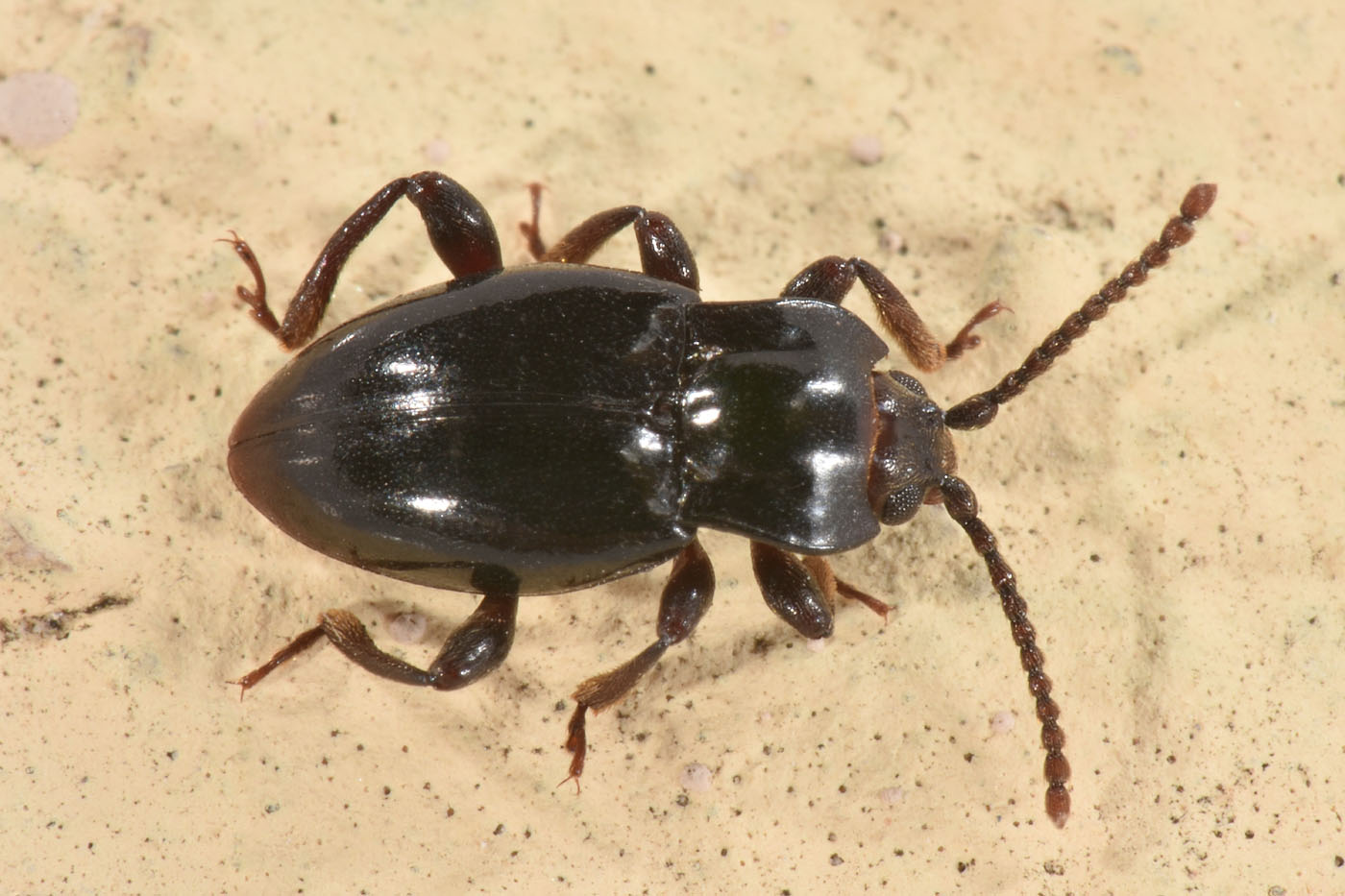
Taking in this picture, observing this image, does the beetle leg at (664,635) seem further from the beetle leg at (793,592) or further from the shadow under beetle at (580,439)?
the beetle leg at (793,592)

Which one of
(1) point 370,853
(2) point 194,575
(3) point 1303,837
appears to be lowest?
(1) point 370,853

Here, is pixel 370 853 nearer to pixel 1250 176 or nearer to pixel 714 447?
pixel 714 447

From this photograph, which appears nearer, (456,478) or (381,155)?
(456,478)

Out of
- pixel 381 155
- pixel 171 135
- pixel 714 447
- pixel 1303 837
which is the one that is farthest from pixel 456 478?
pixel 1303 837

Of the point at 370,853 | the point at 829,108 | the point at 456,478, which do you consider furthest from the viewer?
the point at 829,108

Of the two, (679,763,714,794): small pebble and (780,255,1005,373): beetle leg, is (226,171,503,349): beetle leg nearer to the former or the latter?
(780,255,1005,373): beetle leg

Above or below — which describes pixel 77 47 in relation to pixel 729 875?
above

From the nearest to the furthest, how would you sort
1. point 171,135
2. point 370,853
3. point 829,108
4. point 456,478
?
point 456,478 → point 370,853 → point 171,135 → point 829,108

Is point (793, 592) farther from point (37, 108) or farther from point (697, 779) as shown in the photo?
point (37, 108)
